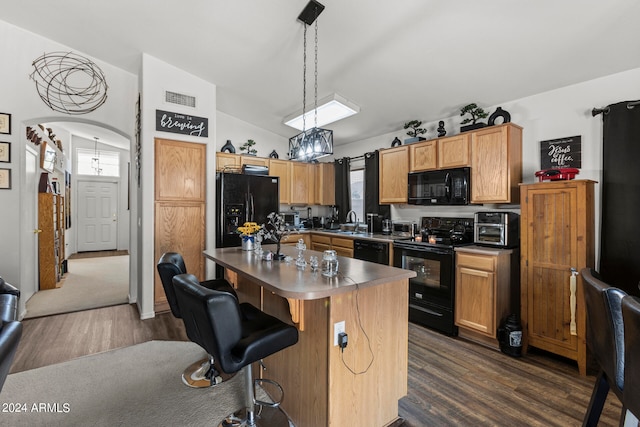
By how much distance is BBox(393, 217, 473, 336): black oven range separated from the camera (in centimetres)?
312

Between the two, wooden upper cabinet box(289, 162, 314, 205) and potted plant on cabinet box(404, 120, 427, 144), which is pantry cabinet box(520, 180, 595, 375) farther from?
wooden upper cabinet box(289, 162, 314, 205)

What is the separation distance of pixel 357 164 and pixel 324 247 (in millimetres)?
1560

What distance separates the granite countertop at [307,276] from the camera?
4.67 feet

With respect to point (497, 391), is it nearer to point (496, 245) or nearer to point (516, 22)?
point (496, 245)

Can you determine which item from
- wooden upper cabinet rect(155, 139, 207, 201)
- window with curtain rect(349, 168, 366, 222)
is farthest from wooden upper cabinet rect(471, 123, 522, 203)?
wooden upper cabinet rect(155, 139, 207, 201)

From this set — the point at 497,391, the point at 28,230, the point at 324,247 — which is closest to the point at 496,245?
the point at 497,391

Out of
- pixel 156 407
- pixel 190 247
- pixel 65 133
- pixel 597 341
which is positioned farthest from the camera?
pixel 65 133

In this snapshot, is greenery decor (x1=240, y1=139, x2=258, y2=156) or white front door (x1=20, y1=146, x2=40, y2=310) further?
greenery decor (x1=240, y1=139, x2=258, y2=156)

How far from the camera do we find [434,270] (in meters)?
3.28

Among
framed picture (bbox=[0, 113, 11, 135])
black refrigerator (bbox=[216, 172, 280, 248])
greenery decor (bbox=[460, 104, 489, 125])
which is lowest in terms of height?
black refrigerator (bbox=[216, 172, 280, 248])

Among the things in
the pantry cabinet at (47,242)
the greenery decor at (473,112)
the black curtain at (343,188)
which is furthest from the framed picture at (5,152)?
the greenery decor at (473,112)

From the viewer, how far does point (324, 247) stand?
4891mm

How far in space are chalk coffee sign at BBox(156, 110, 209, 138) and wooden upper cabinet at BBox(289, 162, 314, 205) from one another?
1839mm

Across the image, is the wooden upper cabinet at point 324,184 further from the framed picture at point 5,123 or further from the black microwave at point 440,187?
the framed picture at point 5,123
